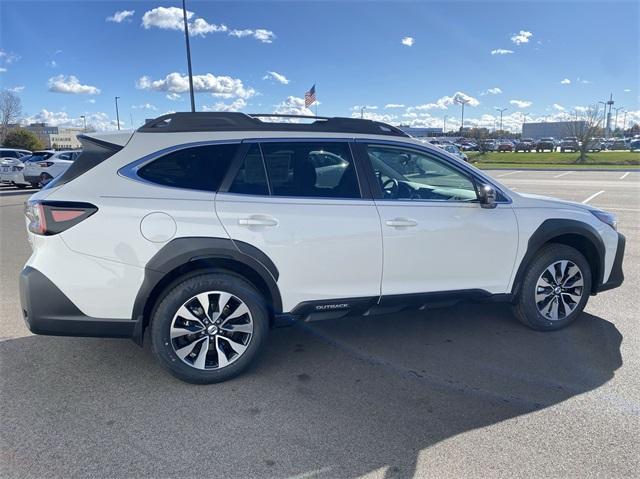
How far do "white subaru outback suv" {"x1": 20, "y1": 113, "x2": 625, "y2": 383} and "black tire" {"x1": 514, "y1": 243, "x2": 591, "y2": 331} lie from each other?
73 millimetres

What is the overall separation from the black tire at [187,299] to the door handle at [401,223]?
3.62 ft

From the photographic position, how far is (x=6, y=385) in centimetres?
338

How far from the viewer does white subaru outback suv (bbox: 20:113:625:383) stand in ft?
10.3

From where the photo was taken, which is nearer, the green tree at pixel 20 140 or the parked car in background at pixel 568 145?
the parked car in background at pixel 568 145

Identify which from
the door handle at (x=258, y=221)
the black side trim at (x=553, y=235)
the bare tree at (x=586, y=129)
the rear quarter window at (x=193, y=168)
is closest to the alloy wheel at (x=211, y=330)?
the door handle at (x=258, y=221)

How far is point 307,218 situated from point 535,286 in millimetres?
2210

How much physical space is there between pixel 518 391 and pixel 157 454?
2.34 meters

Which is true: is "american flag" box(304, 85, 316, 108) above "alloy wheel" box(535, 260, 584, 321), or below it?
above

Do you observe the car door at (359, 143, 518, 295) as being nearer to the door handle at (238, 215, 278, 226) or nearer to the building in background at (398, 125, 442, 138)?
the door handle at (238, 215, 278, 226)

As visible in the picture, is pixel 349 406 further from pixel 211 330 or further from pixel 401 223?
pixel 401 223

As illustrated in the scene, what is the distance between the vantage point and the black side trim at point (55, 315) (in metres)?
3.10

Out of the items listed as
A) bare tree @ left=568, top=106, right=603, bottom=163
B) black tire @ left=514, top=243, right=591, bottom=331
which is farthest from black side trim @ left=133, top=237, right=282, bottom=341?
bare tree @ left=568, top=106, right=603, bottom=163

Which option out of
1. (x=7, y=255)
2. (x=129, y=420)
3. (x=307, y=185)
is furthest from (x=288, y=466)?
(x=7, y=255)

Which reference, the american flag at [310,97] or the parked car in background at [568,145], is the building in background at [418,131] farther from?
the parked car in background at [568,145]
